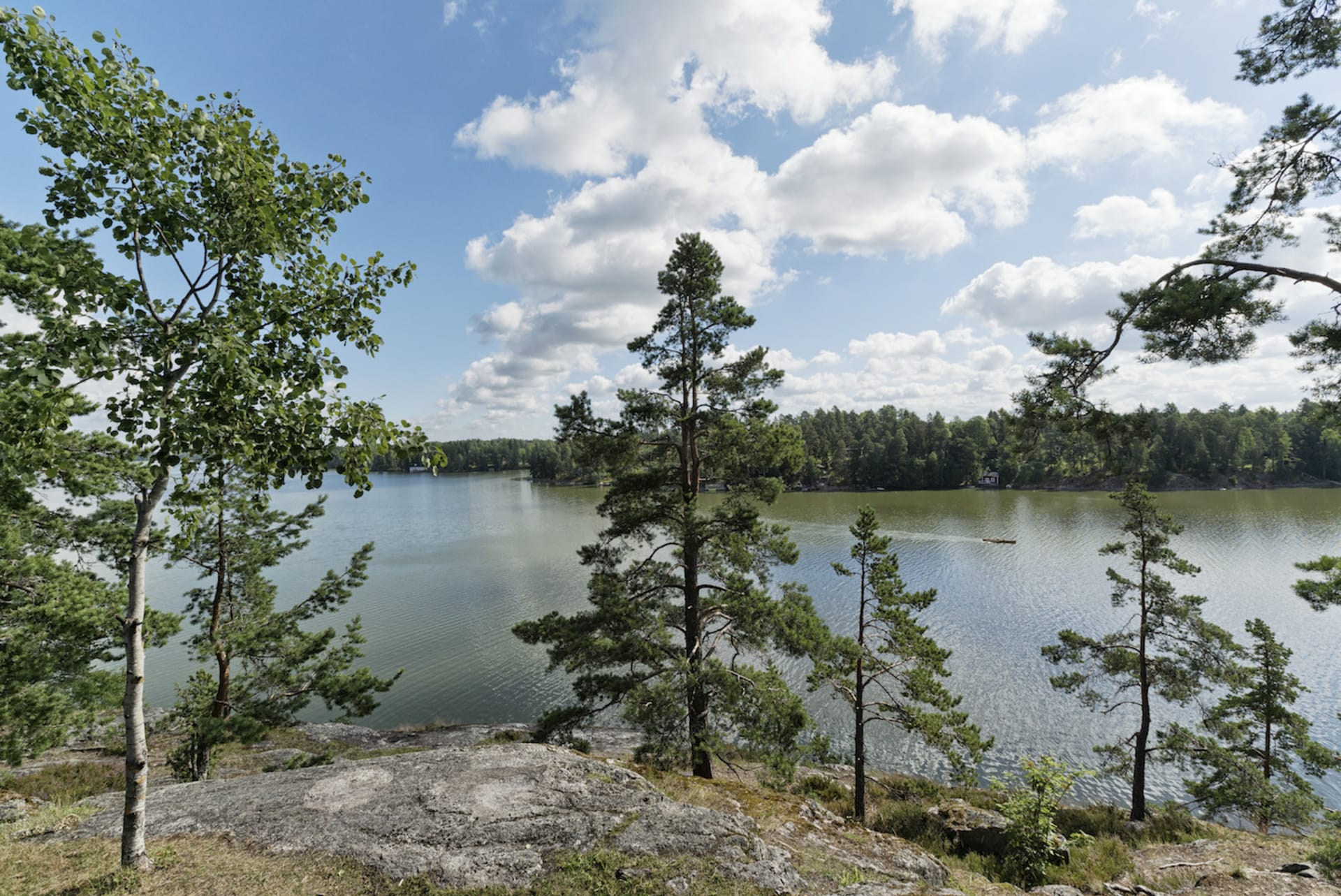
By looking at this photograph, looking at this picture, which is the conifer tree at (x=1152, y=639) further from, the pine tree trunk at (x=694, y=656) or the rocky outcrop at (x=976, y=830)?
the pine tree trunk at (x=694, y=656)

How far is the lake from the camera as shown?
19344mm

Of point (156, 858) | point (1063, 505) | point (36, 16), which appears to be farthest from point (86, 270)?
point (1063, 505)

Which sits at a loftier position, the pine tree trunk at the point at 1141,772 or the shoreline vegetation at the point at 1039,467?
the shoreline vegetation at the point at 1039,467

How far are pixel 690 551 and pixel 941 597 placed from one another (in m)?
25.9

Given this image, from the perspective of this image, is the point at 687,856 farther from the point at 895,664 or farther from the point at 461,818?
the point at 895,664

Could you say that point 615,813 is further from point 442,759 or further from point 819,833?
point 819,833

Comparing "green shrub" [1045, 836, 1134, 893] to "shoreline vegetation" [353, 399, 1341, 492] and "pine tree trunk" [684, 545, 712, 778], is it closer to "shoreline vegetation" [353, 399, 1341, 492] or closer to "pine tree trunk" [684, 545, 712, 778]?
"pine tree trunk" [684, 545, 712, 778]

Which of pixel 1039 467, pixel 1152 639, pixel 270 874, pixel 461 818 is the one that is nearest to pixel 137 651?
pixel 270 874

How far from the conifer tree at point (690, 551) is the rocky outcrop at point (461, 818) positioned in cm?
237

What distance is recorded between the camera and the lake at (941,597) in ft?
63.5

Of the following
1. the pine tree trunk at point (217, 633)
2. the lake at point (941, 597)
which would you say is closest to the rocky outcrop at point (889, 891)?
the pine tree trunk at point (217, 633)

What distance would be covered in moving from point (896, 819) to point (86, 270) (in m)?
17.3

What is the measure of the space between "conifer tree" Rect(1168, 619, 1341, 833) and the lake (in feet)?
7.29

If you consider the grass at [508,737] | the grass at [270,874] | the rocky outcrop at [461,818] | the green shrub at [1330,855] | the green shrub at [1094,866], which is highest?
the grass at [270,874]
